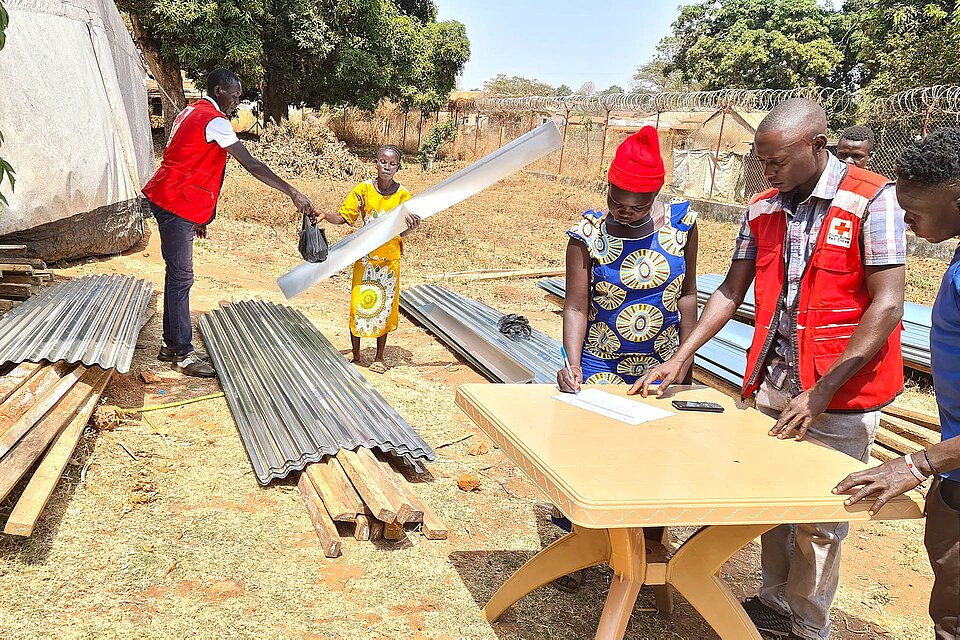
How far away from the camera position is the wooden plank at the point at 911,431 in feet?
17.0

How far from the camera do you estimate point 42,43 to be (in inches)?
292

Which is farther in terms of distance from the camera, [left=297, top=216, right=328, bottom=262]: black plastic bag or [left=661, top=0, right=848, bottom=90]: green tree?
[left=661, top=0, right=848, bottom=90]: green tree

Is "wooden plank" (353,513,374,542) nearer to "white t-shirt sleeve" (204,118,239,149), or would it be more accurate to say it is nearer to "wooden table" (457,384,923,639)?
"wooden table" (457,384,923,639)

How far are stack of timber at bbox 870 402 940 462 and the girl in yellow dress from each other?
367 cm

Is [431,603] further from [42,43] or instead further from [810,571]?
[42,43]

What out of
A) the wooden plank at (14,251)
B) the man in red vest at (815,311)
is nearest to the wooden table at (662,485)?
the man in red vest at (815,311)

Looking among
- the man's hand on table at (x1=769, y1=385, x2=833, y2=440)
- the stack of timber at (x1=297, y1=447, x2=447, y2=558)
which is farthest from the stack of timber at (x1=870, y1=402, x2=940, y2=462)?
the stack of timber at (x1=297, y1=447, x2=447, y2=558)

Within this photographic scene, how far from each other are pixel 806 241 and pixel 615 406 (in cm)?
87

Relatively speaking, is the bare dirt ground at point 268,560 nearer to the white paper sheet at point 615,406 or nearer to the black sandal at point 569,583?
the black sandal at point 569,583

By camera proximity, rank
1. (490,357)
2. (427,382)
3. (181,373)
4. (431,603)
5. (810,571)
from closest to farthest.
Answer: (810,571) → (431,603) → (181,373) → (427,382) → (490,357)

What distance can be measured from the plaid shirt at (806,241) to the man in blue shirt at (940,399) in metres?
0.18

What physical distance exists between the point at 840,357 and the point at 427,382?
4.14 metres

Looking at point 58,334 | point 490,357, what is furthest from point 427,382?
point 58,334

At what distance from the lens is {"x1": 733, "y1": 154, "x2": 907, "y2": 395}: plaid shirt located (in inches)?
95.6
